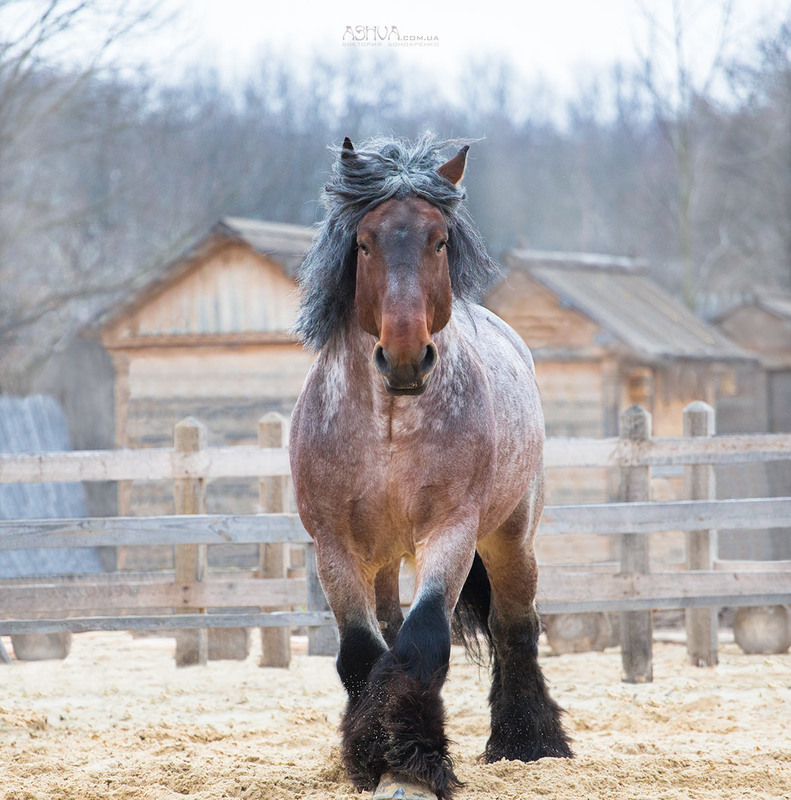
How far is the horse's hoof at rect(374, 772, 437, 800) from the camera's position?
3211mm

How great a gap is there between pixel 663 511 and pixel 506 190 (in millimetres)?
35259

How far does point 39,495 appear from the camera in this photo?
13172 mm

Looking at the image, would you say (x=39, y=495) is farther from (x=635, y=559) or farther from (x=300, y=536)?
(x=635, y=559)

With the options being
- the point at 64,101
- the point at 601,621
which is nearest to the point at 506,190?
the point at 64,101

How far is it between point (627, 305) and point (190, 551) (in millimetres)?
9200

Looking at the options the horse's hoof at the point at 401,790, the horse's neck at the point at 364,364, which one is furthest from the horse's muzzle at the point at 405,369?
the horse's hoof at the point at 401,790

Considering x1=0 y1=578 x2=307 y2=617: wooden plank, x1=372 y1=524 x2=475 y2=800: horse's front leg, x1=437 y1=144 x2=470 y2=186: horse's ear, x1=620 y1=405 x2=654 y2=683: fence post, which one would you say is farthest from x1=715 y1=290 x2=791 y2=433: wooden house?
x1=372 y1=524 x2=475 y2=800: horse's front leg

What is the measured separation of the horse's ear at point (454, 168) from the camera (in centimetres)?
361

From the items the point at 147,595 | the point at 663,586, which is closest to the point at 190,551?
the point at 147,595

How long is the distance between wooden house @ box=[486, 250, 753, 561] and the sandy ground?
229 inches

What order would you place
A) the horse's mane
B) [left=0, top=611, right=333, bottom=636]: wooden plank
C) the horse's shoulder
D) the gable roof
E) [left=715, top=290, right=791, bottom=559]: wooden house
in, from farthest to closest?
1. [left=715, top=290, right=791, bottom=559]: wooden house
2. the gable roof
3. [left=0, top=611, right=333, bottom=636]: wooden plank
4. the horse's shoulder
5. the horse's mane

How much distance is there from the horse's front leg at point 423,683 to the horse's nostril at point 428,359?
2.15ft

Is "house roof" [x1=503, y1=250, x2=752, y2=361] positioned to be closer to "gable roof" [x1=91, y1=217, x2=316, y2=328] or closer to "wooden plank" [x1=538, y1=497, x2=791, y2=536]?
"gable roof" [x1=91, y1=217, x2=316, y2=328]

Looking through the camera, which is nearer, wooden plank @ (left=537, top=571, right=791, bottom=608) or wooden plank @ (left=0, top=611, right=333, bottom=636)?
wooden plank @ (left=0, top=611, right=333, bottom=636)
